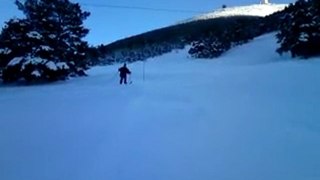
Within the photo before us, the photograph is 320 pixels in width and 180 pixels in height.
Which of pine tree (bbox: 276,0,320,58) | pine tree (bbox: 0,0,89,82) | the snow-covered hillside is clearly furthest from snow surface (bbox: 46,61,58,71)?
the snow-covered hillside

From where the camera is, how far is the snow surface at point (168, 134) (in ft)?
22.3

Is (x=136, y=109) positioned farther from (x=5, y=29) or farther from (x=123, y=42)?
(x=123, y=42)

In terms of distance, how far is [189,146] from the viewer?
8.11 meters

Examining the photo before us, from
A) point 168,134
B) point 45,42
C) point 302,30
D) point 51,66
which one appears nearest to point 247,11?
point 302,30

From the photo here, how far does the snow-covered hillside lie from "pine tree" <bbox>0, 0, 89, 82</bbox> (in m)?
36.0

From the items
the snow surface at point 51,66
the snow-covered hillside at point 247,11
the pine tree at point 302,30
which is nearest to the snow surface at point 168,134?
the snow surface at point 51,66

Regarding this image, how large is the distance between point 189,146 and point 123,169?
69.4 inches

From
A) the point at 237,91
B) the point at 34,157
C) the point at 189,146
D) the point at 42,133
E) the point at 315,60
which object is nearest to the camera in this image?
the point at 34,157

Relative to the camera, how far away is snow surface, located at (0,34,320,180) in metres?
6.80

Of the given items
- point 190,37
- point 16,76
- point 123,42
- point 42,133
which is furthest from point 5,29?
point 123,42

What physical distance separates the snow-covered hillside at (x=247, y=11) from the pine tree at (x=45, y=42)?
118 ft

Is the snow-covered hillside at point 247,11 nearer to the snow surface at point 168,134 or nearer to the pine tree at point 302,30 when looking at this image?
the pine tree at point 302,30

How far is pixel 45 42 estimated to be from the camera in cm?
2330

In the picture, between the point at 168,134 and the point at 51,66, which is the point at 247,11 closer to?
the point at 51,66
